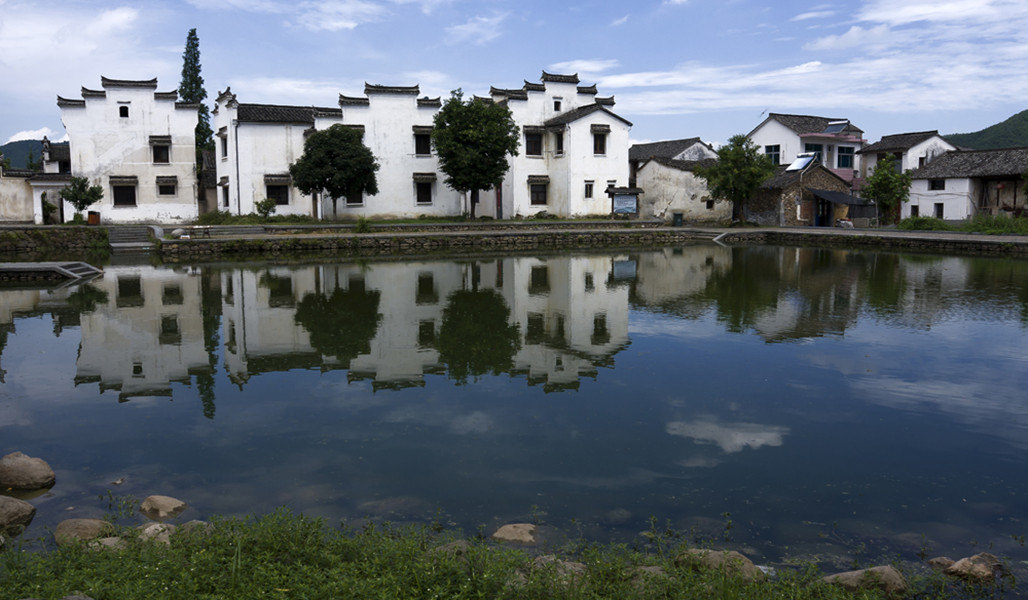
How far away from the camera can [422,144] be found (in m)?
40.2

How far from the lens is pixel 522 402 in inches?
364

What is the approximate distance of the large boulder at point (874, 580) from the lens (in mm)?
4910

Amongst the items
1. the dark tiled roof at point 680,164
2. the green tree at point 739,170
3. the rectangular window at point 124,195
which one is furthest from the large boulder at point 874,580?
the rectangular window at point 124,195

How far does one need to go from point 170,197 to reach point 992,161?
4447 centimetres

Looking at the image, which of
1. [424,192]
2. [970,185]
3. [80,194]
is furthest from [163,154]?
[970,185]

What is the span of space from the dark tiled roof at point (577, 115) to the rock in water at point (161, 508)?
35817mm

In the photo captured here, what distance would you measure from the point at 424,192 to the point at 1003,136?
52.0 meters

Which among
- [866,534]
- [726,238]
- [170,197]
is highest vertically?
[170,197]

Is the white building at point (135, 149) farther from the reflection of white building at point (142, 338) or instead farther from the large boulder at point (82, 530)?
the large boulder at point (82, 530)

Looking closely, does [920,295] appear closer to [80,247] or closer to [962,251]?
[962,251]

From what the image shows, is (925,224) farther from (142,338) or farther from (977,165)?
(142,338)

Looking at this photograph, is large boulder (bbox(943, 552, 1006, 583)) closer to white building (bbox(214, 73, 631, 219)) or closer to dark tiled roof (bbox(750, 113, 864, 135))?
white building (bbox(214, 73, 631, 219))

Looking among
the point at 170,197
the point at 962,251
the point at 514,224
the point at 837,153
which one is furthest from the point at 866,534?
the point at 837,153

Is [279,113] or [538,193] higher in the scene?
[279,113]
